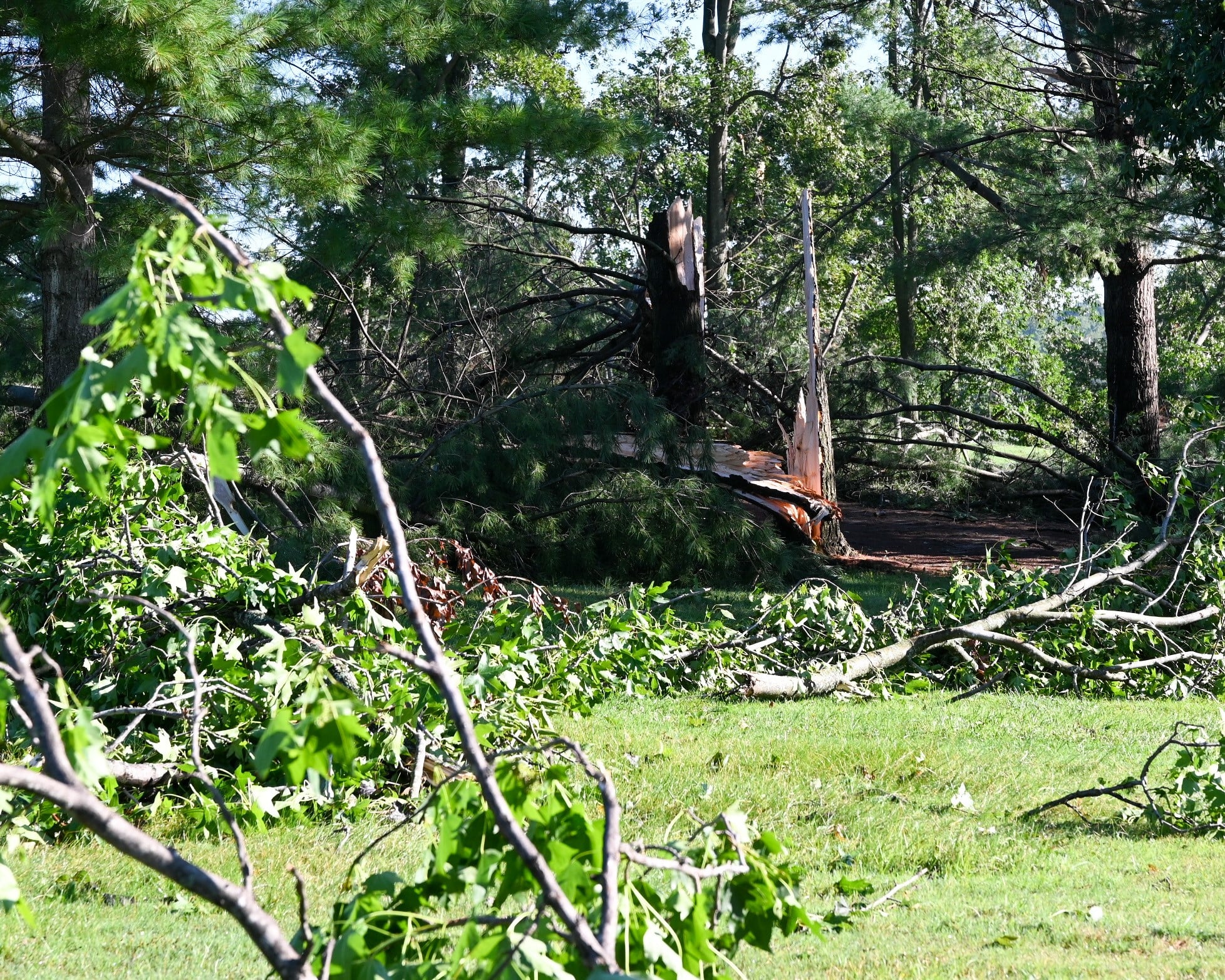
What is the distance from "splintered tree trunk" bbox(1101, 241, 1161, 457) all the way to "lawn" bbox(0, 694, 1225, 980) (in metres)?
6.96

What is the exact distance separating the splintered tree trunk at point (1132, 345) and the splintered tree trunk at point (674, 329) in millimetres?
4292

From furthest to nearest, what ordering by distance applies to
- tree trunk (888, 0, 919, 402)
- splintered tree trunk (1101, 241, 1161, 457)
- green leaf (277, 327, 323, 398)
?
tree trunk (888, 0, 919, 402), splintered tree trunk (1101, 241, 1161, 457), green leaf (277, 327, 323, 398)

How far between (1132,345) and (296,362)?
12596mm

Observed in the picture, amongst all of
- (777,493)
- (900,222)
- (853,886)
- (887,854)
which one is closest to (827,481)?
(777,493)

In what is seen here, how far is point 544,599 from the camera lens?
8.84 meters

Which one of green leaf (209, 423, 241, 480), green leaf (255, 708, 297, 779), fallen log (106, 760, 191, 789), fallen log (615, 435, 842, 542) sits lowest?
fallen log (106, 760, 191, 789)

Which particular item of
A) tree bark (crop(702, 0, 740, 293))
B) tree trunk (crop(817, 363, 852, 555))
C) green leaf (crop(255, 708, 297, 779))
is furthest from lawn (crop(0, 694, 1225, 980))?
Answer: tree bark (crop(702, 0, 740, 293))

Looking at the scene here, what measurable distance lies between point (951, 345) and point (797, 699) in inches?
846

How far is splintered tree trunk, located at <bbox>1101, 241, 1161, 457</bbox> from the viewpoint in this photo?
40.7 feet

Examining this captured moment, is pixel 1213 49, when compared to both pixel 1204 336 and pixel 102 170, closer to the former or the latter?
pixel 102 170

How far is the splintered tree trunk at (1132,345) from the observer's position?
12.4m

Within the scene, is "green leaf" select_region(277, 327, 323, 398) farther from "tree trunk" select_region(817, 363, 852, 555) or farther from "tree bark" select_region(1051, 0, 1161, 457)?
"tree trunk" select_region(817, 363, 852, 555)

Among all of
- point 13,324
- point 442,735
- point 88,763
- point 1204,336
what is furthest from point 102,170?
point 1204,336

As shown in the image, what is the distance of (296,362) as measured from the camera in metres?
1.50
